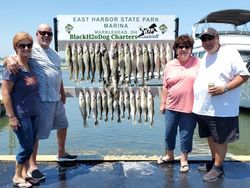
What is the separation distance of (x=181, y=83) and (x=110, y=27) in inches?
63.6

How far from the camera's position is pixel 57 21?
243 inches

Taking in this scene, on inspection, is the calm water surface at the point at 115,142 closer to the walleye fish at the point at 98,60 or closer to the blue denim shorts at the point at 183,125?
the walleye fish at the point at 98,60

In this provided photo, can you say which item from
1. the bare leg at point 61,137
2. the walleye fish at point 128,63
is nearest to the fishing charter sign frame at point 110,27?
the walleye fish at point 128,63

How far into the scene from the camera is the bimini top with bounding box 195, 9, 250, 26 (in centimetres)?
2088

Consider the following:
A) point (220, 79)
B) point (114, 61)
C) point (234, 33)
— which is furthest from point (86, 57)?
point (234, 33)

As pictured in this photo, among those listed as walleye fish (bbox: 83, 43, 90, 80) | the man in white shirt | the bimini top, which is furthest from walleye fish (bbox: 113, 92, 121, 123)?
the bimini top

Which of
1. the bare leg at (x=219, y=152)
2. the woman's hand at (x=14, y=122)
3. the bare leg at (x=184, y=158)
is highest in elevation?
the woman's hand at (x=14, y=122)

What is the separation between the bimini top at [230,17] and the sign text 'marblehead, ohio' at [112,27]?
50.3 ft

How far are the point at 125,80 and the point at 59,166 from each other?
1.55 meters

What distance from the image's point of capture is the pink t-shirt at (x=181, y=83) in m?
5.19

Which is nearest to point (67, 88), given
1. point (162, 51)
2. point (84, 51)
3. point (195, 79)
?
point (84, 51)

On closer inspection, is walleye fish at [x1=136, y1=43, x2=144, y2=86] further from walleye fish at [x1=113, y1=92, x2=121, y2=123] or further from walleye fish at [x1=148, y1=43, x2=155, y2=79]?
walleye fish at [x1=113, y1=92, x2=121, y2=123]

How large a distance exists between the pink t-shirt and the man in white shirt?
0.50 feet

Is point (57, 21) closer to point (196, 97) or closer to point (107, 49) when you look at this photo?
point (107, 49)
